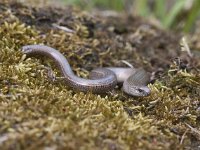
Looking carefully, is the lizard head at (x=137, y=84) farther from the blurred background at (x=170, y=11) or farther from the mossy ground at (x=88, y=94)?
the blurred background at (x=170, y=11)

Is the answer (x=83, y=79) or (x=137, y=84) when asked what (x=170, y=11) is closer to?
(x=137, y=84)

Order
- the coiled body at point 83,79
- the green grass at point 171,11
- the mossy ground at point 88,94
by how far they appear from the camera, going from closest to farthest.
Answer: the mossy ground at point 88,94, the coiled body at point 83,79, the green grass at point 171,11

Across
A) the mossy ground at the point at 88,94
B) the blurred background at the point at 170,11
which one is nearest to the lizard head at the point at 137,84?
the mossy ground at the point at 88,94

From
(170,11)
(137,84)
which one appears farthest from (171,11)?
(137,84)

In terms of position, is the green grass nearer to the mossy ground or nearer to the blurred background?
the blurred background

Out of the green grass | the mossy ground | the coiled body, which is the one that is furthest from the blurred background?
the coiled body
